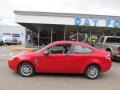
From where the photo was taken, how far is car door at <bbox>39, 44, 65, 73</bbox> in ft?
36.8

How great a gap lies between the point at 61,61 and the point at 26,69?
1.45 m

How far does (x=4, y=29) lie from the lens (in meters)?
63.4

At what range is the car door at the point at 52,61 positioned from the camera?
36.8 ft

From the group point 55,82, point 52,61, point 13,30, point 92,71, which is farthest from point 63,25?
point 13,30

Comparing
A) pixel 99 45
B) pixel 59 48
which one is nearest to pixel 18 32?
pixel 99 45

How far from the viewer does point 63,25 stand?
29.8m

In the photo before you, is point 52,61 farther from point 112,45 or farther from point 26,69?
point 112,45

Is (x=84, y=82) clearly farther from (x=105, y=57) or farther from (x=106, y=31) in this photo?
(x=106, y=31)

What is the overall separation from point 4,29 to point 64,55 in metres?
53.8

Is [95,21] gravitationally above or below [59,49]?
above

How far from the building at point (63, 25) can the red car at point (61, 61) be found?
1742 cm

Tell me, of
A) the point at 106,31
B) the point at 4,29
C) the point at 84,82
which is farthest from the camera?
the point at 4,29

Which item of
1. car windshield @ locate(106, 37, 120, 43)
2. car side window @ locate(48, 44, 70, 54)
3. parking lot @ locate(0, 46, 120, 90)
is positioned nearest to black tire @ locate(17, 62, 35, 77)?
parking lot @ locate(0, 46, 120, 90)

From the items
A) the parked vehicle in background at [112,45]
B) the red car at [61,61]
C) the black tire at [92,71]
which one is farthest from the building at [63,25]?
the black tire at [92,71]
